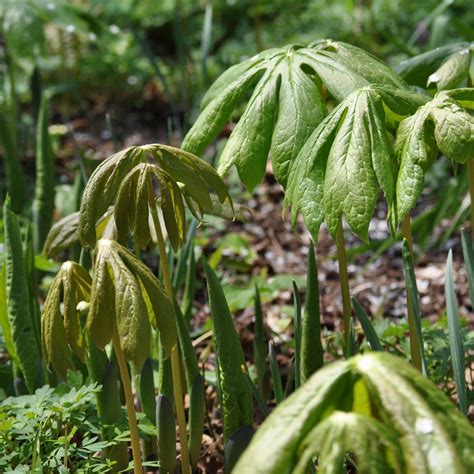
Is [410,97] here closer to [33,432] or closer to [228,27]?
[33,432]

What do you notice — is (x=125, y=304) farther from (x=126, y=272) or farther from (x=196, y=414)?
Result: (x=196, y=414)

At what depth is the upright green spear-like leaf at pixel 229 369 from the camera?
142cm

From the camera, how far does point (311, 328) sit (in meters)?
1.43

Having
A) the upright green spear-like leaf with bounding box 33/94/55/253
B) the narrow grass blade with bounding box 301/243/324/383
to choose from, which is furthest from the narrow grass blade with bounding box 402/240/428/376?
the upright green spear-like leaf with bounding box 33/94/55/253

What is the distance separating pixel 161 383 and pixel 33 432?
0.78ft

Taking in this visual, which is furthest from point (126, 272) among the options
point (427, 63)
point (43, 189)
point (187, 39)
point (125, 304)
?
point (187, 39)

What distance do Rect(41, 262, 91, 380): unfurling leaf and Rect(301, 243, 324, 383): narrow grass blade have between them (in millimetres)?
356

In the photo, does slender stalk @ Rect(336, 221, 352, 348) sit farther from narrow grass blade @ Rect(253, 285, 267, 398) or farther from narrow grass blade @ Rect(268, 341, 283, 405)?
narrow grass blade @ Rect(253, 285, 267, 398)

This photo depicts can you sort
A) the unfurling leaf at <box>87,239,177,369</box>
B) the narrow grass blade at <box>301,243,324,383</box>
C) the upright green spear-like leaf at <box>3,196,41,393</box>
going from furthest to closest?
the upright green spear-like leaf at <box>3,196,41,393</box>
the narrow grass blade at <box>301,243,324,383</box>
the unfurling leaf at <box>87,239,177,369</box>

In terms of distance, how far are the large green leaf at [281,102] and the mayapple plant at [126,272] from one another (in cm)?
13

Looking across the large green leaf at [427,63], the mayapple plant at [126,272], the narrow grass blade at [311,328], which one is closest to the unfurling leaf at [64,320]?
the mayapple plant at [126,272]

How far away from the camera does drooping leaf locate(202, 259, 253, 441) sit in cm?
142

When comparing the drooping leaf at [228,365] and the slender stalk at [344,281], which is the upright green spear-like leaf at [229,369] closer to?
the drooping leaf at [228,365]

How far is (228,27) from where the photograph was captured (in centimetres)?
537
